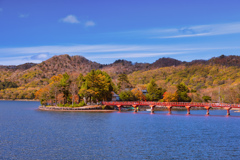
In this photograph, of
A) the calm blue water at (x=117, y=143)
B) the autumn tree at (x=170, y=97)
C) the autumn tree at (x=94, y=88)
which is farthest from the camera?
the autumn tree at (x=170, y=97)

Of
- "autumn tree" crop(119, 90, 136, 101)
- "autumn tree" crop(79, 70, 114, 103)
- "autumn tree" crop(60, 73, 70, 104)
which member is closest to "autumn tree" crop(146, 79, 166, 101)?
"autumn tree" crop(119, 90, 136, 101)

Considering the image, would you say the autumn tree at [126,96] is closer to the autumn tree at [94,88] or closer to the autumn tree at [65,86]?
the autumn tree at [94,88]

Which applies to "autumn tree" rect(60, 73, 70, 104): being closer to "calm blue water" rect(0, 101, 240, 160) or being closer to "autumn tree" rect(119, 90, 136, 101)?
"autumn tree" rect(119, 90, 136, 101)

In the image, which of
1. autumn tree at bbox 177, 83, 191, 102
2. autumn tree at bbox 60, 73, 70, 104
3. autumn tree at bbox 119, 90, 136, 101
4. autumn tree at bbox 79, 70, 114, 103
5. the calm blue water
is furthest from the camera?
autumn tree at bbox 177, 83, 191, 102

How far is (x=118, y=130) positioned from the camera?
221 ft

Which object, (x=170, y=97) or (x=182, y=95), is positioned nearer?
(x=170, y=97)

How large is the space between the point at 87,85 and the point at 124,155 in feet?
259

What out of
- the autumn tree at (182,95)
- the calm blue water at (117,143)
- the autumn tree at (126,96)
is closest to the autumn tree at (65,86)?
the autumn tree at (126,96)

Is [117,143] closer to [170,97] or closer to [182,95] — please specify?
[170,97]

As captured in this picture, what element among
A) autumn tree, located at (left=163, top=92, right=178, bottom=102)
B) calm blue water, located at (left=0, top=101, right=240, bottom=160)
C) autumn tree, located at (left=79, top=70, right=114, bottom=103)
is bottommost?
calm blue water, located at (left=0, top=101, right=240, bottom=160)

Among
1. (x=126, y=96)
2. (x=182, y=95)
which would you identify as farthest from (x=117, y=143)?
(x=182, y=95)

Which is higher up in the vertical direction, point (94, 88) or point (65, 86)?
point (65, 86)

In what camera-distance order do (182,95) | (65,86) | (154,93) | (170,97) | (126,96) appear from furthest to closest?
(154,93)
(182,95)
(170,97)
(126,96)
(65,86)

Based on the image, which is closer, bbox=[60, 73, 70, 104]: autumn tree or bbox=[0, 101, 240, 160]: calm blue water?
bbox=[0, 101, 240, 160]: calm blue water
